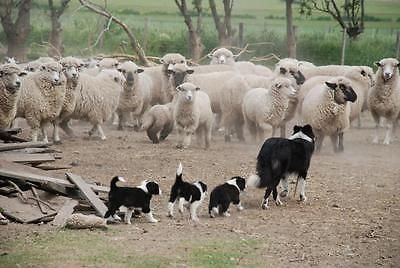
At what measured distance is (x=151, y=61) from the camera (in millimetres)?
21719

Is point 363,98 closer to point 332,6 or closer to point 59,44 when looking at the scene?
point 332,6

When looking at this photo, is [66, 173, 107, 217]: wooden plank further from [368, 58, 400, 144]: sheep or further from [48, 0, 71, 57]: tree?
[48, 0, 71, 57]: tree

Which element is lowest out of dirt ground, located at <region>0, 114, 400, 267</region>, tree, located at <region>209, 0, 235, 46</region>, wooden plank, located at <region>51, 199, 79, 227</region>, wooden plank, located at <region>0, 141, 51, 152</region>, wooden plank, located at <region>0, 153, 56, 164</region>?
dirt ground, located at <region>0, 114, 400, 267</region>

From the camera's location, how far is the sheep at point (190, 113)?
14.0 m

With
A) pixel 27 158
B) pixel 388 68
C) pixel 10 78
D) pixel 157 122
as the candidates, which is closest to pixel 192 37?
pixel 388 68

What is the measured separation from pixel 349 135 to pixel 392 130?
1.11 m

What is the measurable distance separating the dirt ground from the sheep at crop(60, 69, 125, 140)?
0.36 m

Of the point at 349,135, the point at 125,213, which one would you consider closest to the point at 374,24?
the point at 349,135

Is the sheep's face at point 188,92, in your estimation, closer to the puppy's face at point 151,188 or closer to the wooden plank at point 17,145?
the wooden plank at point 17,145

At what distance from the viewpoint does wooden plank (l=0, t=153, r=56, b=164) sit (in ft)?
34.1

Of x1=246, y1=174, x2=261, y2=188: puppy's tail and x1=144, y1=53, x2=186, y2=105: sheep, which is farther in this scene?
x1=144, y1=53, x2=186, y2=105: sheep

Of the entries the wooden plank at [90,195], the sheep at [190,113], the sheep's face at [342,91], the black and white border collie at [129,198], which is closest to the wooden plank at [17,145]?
the wooden plank at [90,195]

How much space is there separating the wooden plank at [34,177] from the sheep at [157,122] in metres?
4.70

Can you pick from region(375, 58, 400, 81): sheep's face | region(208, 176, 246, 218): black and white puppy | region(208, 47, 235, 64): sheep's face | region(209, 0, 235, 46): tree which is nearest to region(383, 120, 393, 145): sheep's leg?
region(375, 58, 400, 81): sheep's face
